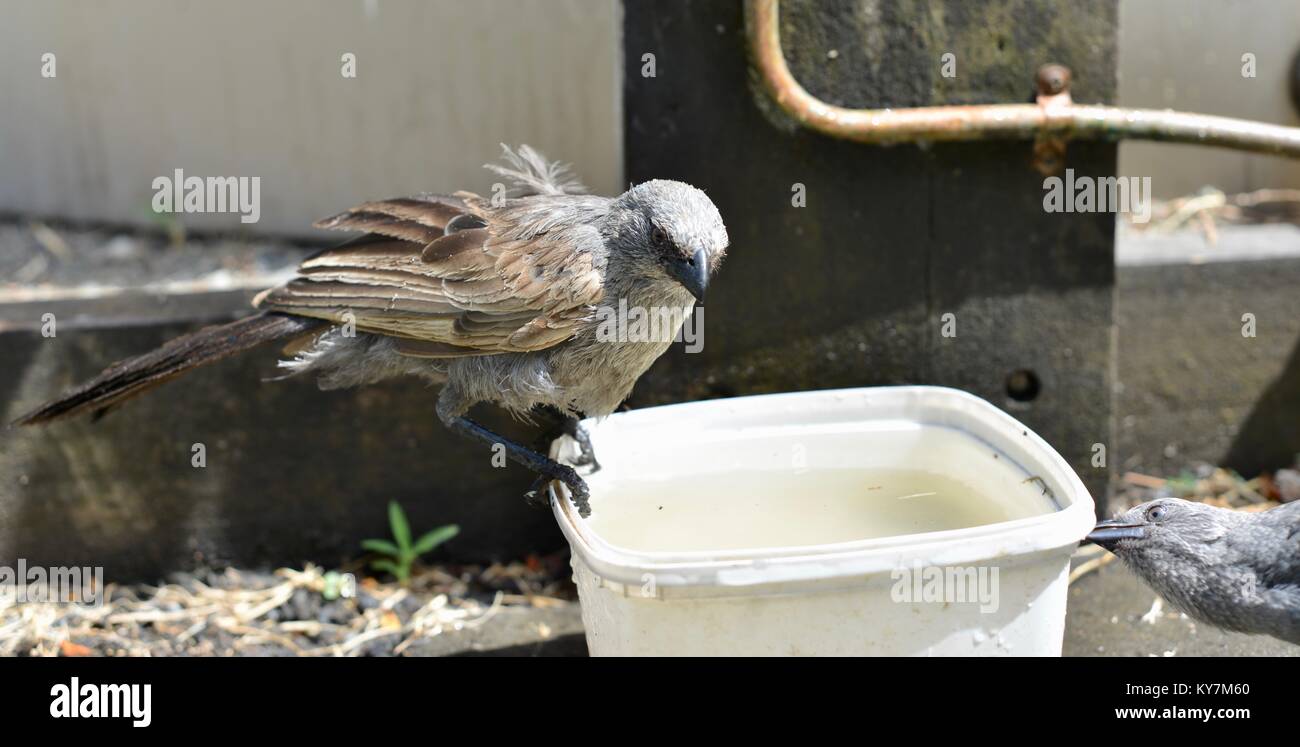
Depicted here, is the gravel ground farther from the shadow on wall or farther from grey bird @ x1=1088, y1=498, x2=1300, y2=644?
the shadow on wall

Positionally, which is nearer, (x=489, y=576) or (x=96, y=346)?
(x=96, y=346)

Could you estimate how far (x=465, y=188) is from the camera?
5.78 metres

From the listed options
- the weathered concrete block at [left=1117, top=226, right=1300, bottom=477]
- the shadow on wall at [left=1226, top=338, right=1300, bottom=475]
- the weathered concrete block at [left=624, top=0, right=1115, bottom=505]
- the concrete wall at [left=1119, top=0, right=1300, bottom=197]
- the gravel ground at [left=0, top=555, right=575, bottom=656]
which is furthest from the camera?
the concrete wall at [left=1119, top=0, right=1300, bottom=197]

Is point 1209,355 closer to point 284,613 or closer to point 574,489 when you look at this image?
point 574,489

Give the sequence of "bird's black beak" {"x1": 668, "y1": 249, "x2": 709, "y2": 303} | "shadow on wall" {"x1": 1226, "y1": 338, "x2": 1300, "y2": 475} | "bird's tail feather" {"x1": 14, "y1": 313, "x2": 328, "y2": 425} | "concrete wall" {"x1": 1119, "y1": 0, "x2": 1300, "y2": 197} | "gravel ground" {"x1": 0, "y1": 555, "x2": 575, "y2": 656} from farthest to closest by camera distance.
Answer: "concrete wall" {"x1": 1119, "y1": 0, "x2": 1300, "y2": 197}, "shadow on wall" {"x1": 1226, "y1": 338, "x2": 1300, "y2": 475}, "gravel ground" {"x1": 0, "y1": 555, "x2": 575, "y2": 656}, "bird's tail feather" {"x1": 14, "y1": 313, "x2": 328, "y2": 425}, "bird's black beak" {"x1": 668, "y1": 249, "x2": 709, "y2": 303}

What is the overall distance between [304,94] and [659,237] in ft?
9.97

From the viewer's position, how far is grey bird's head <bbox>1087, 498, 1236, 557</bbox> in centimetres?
332

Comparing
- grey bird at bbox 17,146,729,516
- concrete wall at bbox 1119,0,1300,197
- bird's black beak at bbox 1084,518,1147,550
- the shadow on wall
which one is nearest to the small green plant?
grey bird at bbox 17,146,729,516

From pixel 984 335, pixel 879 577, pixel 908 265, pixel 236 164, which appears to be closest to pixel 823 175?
pixel 908 265

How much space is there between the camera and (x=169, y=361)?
3801 mm

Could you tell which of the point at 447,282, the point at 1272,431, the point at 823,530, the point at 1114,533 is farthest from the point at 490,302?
the point at 1272,431

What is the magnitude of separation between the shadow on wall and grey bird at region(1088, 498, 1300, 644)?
203cm
